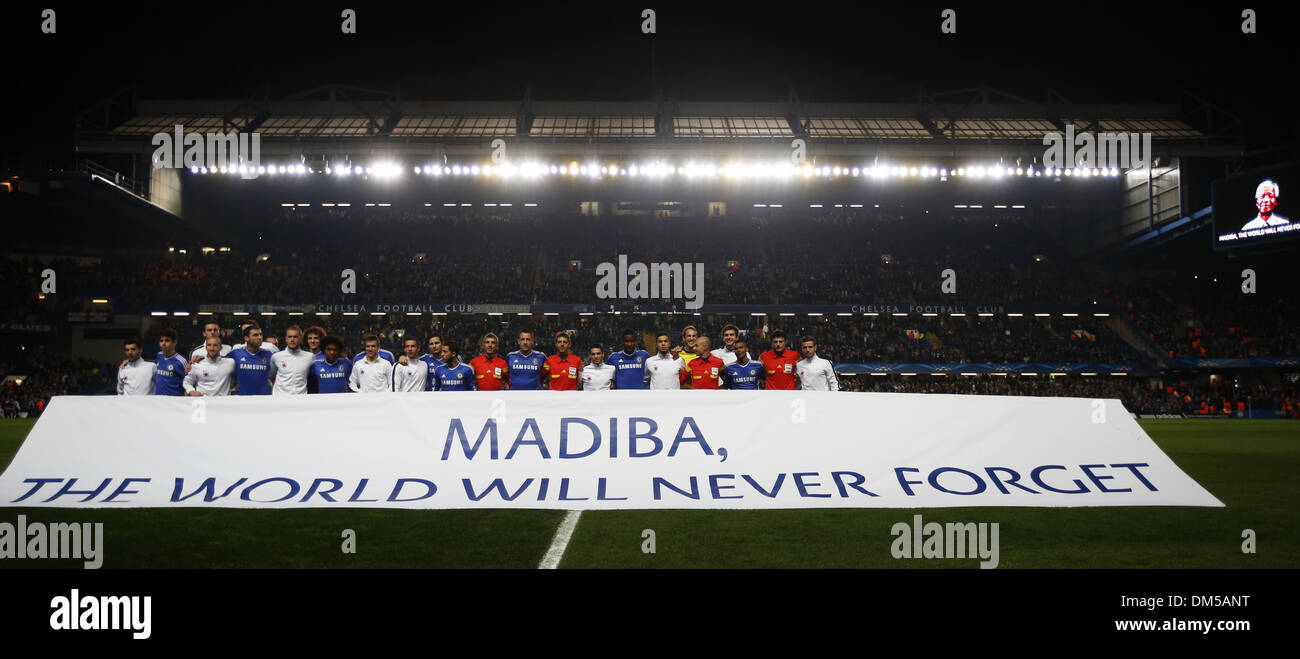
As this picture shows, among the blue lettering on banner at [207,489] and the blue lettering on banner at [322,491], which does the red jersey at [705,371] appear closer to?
the blue lettering on banner at [322,491]

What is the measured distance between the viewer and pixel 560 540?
6055 millimetres

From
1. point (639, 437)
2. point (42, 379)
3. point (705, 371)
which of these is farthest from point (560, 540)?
point (42, 379)

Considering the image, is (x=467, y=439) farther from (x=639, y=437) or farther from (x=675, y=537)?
(x=675, y=537)

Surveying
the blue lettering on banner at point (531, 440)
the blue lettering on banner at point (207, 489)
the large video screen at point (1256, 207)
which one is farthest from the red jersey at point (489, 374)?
the large video screen at point (1256, 207)

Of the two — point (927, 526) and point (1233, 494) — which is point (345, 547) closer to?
point (927, 526)

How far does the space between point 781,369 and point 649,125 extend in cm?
2571

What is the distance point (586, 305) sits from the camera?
37.1 metres

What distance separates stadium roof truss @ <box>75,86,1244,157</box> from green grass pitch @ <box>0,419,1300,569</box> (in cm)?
2724

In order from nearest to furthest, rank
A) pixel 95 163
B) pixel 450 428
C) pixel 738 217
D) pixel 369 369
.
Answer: pixel 450 428, pixel 369 369, pixel 95 163, pixel 738 217

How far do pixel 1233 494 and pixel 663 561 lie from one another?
7.42 meters

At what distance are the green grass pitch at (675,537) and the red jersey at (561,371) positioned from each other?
12.3 ft

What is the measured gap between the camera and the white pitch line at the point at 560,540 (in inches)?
210

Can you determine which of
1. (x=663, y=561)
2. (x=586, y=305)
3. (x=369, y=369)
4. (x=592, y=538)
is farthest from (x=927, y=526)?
(x=586, y=305)

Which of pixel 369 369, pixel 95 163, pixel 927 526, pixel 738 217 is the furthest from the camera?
pixel 738 217
